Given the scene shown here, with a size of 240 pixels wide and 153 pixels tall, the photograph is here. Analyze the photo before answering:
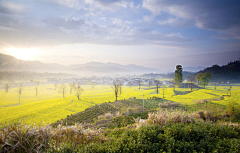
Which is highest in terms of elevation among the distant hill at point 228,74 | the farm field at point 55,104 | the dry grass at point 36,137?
the distant hill at point 228,74

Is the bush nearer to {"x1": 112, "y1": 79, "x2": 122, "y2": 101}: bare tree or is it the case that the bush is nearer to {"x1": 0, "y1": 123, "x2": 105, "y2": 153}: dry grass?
{"x1": 0, "y1": 123, "x2": 105, "y2": 153}: dry grass

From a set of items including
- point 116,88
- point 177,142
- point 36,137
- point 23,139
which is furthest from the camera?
point 116,88

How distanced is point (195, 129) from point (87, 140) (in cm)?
351

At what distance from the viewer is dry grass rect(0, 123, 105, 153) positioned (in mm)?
2727

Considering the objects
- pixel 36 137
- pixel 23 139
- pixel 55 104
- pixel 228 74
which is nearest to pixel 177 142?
pixel 36 137

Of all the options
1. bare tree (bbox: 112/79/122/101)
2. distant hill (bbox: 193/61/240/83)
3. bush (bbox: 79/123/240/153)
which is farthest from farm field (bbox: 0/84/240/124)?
bush (bbox: 79/123/240/153)

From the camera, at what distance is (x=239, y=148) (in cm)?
232

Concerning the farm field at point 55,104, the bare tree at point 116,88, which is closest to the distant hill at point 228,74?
the farm field at point 55,104

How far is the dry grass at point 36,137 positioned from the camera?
273 cm

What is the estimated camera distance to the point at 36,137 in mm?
3049

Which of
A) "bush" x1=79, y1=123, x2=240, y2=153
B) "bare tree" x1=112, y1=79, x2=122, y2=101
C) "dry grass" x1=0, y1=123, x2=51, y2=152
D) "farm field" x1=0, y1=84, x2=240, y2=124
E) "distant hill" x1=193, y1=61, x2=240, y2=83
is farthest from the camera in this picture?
"distant hill" x1=193, y1=61, x2=240, y2=83

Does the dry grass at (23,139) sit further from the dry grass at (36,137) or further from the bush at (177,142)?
the bush at (177,142)

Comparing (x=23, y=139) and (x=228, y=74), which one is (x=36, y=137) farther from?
(x=228, y=74)

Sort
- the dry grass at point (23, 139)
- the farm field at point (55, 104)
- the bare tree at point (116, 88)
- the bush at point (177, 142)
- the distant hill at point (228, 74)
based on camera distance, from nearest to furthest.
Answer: the bush at point (177, 142), the dry grass at point (23, 139), the farm field at point (55, 104), the bare tree at point (116, 88), the distant hill at point (228, 74)
